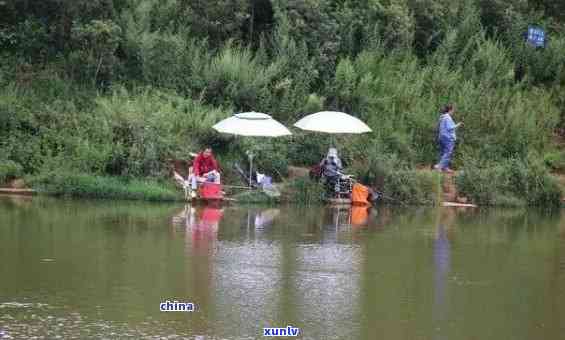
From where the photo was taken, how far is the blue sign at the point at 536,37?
34.3 m

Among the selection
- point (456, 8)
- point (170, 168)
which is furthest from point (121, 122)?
point (456, 8)

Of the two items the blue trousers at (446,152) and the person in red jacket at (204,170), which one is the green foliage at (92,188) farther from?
the blue trousers at (446,152)

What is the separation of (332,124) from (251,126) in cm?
217

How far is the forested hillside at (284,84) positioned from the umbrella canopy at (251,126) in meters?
1.14

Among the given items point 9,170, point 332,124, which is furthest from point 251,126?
point 9,170

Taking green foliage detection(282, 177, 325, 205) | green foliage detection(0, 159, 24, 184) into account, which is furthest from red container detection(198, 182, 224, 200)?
green foliage detection(0, 159, 24, 184)

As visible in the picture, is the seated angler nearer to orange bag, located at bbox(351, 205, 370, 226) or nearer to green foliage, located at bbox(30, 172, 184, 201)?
orange bag, located at bbox(351, 205, 370, 226)

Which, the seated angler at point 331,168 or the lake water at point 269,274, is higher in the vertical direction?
the seated angler at point 331,168

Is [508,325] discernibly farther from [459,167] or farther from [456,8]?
[456,8]

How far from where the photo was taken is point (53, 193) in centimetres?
2491

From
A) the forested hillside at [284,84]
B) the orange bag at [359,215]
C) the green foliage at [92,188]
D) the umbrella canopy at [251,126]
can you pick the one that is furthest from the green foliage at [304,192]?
the green foliage at [92,188]

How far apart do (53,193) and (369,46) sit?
42.2ft

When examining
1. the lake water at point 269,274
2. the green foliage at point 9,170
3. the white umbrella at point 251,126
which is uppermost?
the white umbrella at point 251,126

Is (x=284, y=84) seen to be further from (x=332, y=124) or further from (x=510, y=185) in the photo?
(x=510, y=185)
